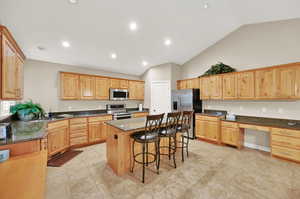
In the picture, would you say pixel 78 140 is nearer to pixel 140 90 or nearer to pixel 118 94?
pixel 118 94

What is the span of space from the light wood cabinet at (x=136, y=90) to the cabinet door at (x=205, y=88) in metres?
2.56

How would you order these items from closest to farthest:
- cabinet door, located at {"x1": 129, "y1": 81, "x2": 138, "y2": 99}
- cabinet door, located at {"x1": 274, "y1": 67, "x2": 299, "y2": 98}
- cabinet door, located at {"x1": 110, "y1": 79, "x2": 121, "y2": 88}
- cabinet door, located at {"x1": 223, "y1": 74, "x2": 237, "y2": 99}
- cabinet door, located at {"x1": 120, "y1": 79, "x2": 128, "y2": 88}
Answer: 1. cabinet door, located at {"x1": 274, "y1": 67, "x2": 299, "y2": 98}
2. cabinet door, located at {"x1": 223, "y1": 74, "x2": 237, "y2": 99}
3. cabinet door, located at {"x1": 110, "y1": 79, "x2": 121, "y2": 88}
4. cabinet door, located at {"x1": 120, "y1": 79, "x2": 128, "y2": 88}
5. cabinet door, located at {"x1": 129, "y1": 81, "x2": 138, "y2": 99}

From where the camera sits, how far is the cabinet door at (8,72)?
172cm

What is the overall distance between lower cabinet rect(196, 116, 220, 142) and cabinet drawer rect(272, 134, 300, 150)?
1.30 m

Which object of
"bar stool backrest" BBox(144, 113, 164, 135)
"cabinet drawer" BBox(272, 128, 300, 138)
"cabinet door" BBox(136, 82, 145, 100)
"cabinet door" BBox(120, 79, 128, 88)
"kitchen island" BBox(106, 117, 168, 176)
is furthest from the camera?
"cabinet door" BBox(136, 82, 145, 100)

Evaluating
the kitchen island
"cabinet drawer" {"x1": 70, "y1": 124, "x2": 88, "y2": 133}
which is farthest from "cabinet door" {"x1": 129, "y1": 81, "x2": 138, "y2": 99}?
the kitchen island

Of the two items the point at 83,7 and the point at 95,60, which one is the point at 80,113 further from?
the point at 83,7

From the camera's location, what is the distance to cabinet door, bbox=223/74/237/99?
13.0ft

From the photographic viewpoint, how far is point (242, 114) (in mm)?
4109

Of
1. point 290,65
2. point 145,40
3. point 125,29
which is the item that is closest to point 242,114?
point 290,65

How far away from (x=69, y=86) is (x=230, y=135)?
514cm

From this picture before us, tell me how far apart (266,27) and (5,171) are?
600 centimetres

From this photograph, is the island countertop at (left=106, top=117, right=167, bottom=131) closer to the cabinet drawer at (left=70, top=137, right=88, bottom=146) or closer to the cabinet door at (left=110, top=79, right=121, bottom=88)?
the cabinet drawer at (left=70, top=137, right=88, bottom=146)

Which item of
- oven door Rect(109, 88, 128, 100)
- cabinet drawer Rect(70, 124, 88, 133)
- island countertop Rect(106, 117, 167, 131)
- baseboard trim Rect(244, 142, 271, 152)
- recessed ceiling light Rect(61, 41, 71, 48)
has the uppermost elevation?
recessed ceiling light Rect(61, 41, 71, 48)
